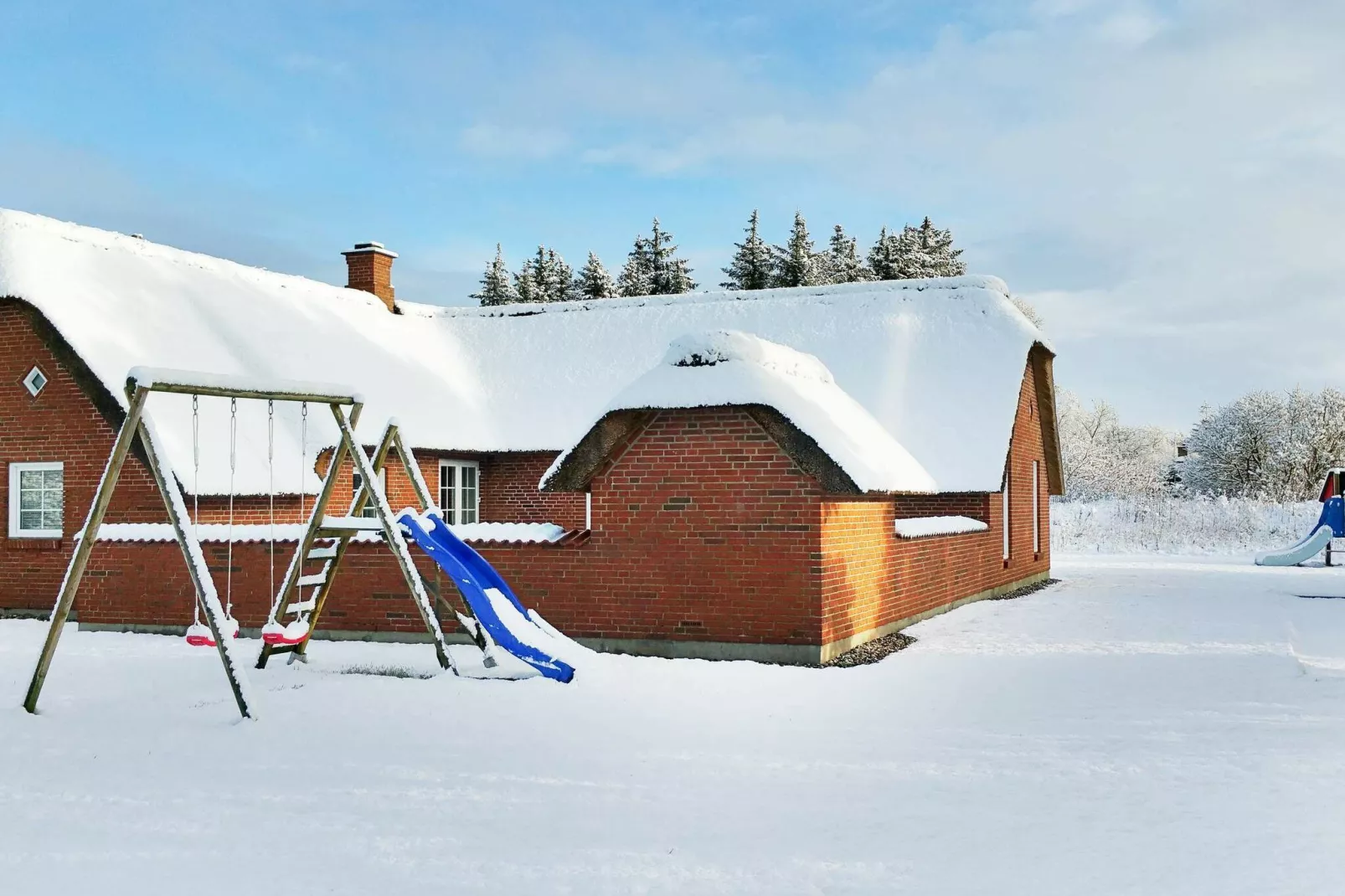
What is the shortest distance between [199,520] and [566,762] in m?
10.0

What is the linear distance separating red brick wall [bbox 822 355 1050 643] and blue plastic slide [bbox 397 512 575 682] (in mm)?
2792

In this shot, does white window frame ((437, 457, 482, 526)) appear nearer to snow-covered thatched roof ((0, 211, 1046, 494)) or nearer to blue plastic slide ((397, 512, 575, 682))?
snow-covered thatched roof ((0, 211, 1046, 494))

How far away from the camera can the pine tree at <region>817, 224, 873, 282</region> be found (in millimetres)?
49969

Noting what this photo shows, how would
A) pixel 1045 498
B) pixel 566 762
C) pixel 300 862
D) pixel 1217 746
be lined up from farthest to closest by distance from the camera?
1. pixel 1045 498
2. pixel 1217 746
3. pixel 566 762
4. pixel 300 862

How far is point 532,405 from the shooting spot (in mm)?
21469

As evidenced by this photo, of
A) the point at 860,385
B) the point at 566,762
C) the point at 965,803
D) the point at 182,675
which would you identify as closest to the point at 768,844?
the point at 965,803

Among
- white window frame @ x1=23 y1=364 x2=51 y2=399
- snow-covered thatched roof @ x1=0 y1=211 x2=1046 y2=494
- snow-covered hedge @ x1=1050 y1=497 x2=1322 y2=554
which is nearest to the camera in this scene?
white window frame @ x1=23 y1=364 x2=51 y2=399

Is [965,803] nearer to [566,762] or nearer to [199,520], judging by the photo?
[566,762]

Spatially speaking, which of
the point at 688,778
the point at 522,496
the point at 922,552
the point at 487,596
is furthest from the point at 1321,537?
the point at 688,778

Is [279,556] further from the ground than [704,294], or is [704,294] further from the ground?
[704,294]

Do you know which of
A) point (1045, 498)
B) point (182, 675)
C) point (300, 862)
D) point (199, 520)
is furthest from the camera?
point (1045, 498)

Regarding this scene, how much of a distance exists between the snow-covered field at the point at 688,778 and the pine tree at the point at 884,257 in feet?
119

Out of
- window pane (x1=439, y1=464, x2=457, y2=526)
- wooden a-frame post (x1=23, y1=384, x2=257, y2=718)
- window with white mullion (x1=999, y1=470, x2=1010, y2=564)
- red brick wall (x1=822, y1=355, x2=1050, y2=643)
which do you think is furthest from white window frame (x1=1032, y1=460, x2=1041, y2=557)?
wooden a-frame post (x1=23, y1=384, x2=257, y2=718)

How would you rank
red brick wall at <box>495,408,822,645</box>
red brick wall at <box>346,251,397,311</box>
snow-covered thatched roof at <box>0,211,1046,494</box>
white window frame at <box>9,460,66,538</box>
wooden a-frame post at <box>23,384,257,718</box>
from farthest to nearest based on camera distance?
red brick wall at <box>346,251,397,311</box>
snow-covered thatched roof at <box>0,211,1046,494</box>
white window frame at <box>9,460,66,538</box>
red brick wall at <box>495,408,822,645</box>
wooden a-frame post at <box>23,384,257,718</box>
